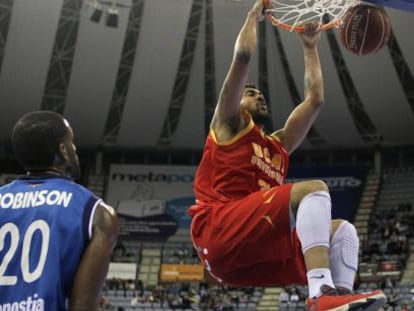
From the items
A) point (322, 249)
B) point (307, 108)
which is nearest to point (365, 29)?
point (307, 108)

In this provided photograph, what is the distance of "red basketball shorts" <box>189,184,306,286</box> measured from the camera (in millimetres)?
3834

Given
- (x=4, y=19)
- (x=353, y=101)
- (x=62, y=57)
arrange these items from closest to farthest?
(x=4, y=19) < (x=62, y=57) < (x=353, y=101)

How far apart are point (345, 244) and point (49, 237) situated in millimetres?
2008

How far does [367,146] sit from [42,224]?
25.6 meters

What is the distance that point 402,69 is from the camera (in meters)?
23.5

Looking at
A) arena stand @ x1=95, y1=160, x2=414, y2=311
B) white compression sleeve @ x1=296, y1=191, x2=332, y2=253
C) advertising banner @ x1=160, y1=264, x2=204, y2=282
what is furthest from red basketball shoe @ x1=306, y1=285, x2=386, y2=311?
advertising banner @ x1=160, y1=264, x2=204, y2=282

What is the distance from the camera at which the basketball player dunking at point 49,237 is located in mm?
2262

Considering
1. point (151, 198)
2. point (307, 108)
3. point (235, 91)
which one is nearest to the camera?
point (235, 91)

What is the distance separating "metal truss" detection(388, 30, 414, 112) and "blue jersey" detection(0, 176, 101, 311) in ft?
69.6

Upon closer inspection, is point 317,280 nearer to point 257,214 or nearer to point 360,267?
point 257,214

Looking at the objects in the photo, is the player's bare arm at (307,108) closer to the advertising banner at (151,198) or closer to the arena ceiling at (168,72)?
the arena ceiling at (168,72)

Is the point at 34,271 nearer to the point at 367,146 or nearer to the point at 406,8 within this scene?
the point at 406,8

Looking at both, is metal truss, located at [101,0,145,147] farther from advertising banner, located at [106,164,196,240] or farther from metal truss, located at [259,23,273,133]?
metal truss, located at [259,23,273,133]

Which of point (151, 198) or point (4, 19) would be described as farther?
point (151, 198)
